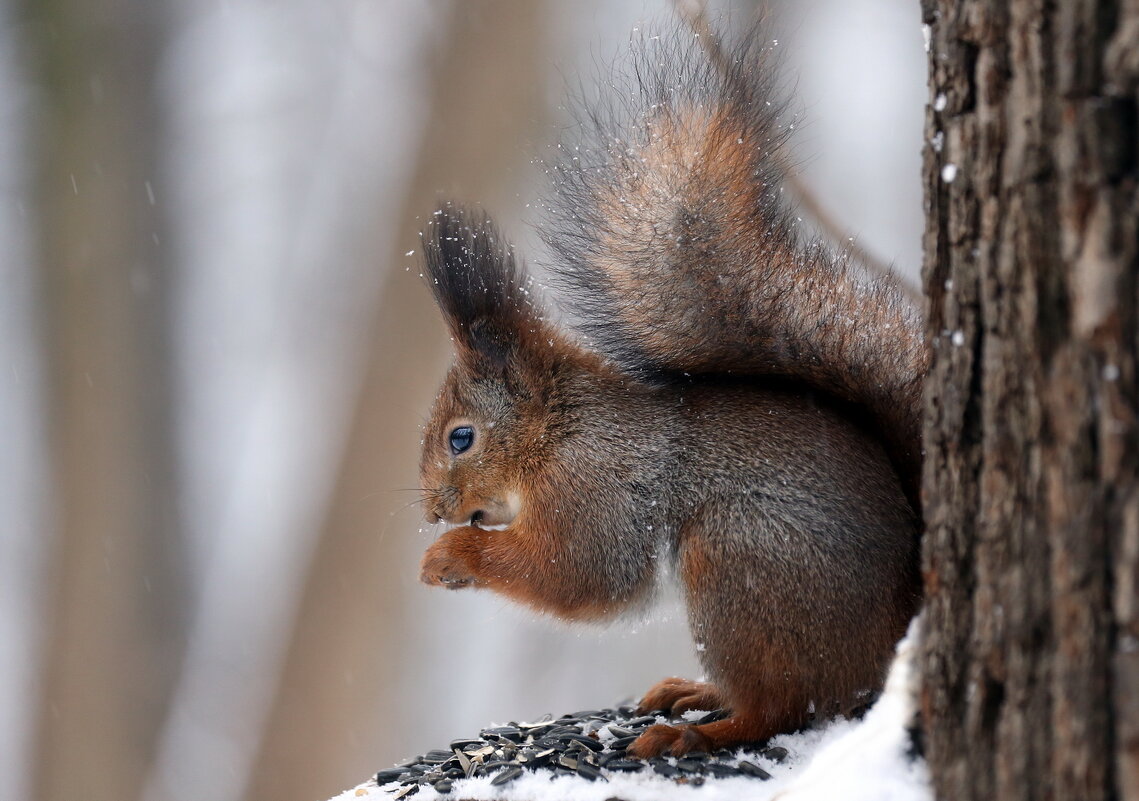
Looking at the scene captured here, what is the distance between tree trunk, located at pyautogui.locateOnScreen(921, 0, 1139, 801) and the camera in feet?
2.66

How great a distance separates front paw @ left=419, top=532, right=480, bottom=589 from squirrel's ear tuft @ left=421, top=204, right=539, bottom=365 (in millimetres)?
411

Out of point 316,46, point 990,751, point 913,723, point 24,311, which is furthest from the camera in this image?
point 316,46

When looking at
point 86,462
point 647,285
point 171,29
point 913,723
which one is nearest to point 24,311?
point 86,462

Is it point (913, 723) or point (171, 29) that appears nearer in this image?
point (913, 723)

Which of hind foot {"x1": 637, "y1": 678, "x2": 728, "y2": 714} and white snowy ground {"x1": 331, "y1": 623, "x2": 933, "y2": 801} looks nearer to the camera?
white snowy ground {"x1": 331, "y1": 623, "x2": 933, "y2": 801}

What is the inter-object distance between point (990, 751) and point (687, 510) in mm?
834

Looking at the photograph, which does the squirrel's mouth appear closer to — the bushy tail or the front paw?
the front paw

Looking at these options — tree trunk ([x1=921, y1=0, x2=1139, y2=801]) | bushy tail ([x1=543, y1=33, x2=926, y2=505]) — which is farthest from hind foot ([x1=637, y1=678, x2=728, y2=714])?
tree trunk ([x1=921, y1=0, x2=1139, y2=801])

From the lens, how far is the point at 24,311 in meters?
4.72

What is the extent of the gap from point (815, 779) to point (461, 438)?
1.14 meters

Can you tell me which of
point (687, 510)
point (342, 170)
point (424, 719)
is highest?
point (342, 170)

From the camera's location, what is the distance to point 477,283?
211 centimetres

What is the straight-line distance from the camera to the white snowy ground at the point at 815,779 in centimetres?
107

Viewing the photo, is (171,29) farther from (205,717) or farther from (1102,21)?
(1102,21)
